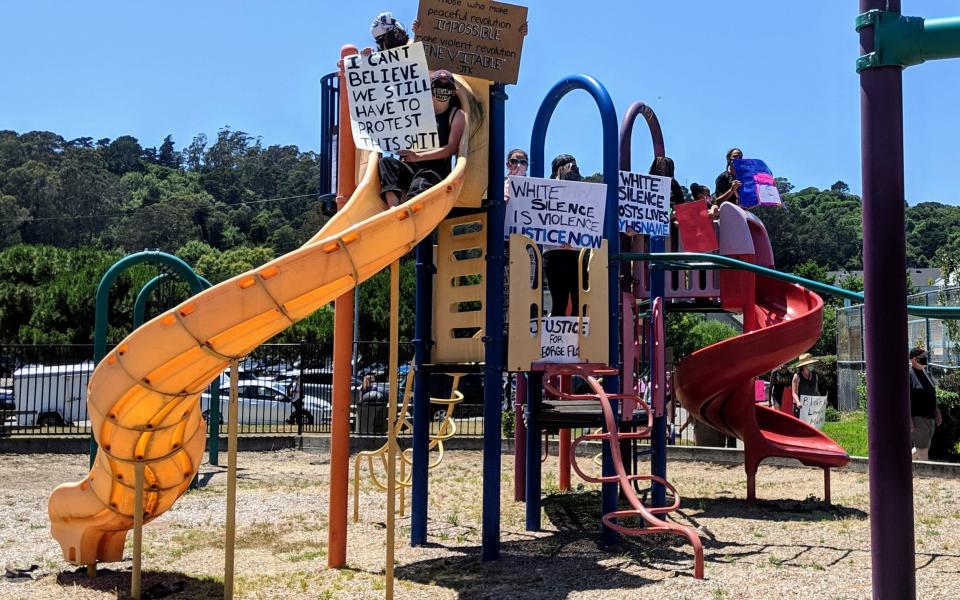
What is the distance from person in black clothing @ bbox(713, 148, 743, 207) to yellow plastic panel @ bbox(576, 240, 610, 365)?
10.9 feet

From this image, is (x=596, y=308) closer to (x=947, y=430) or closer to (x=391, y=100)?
(x=391, y=100)

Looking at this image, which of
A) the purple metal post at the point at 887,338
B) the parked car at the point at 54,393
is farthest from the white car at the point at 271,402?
the purple metal post at the point at 887,338

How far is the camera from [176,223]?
106625 mm

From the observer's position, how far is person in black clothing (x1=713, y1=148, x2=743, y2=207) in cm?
1107

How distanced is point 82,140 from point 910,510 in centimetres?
18517

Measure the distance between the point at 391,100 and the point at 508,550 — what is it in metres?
3.71

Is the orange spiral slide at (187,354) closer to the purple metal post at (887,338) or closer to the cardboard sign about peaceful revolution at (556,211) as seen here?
the cardboard sign about peaceful revolution at (556,211)

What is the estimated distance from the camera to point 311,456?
16047 mm

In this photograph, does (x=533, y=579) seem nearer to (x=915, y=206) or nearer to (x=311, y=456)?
(x=311, y=456)

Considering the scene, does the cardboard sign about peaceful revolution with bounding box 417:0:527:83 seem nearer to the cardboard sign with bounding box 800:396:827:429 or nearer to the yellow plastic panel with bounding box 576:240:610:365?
the yellow plastic panel with bounding box 576:240:610:365

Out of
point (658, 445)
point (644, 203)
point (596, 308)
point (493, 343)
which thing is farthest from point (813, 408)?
point (493, 343)

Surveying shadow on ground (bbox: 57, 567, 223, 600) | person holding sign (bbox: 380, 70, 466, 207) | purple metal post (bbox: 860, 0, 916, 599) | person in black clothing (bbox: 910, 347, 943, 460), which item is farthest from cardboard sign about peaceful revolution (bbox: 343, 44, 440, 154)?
person in black clothing (bbox: 910, 347, 943, 460)

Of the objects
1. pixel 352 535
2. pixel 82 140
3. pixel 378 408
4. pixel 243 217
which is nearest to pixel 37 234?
pixel 243 217

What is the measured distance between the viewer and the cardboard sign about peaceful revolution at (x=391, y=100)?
704cm
